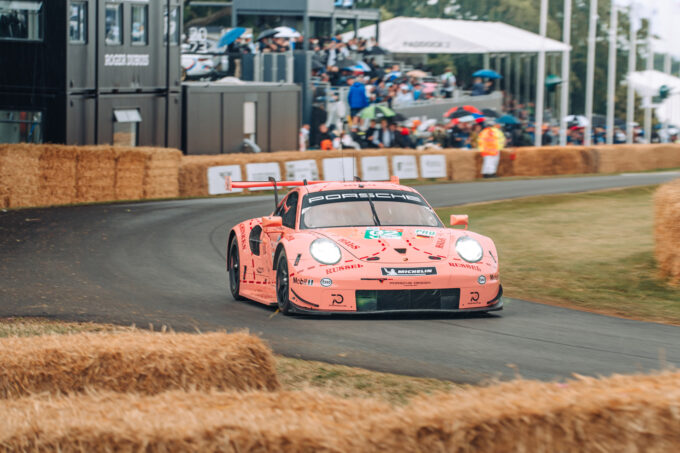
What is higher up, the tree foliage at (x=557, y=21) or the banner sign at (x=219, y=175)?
the tree foliage at (x=557, y=21)

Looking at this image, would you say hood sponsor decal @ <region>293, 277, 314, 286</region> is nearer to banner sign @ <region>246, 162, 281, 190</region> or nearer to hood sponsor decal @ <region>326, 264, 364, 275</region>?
hood sponsor decal @ <region>326, 264, 364, 275</region>

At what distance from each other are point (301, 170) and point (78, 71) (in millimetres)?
6368

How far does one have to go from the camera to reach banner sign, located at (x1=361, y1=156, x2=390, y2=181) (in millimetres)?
29891

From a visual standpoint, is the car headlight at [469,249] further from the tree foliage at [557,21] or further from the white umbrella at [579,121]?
the tree foliage at [557,21]

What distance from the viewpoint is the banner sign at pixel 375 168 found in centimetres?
2989

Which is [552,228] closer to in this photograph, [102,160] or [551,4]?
[102,160]

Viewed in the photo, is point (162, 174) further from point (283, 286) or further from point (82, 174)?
point (283, 286)

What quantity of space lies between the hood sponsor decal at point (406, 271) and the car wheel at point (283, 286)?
94 cm

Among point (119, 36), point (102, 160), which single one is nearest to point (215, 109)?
point (119, 36)

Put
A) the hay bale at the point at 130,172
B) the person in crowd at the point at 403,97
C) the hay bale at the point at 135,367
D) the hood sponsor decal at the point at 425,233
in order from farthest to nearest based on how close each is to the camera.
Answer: the person in crowd at the point at 403,97 → the hay bale at the point at 130,172 → the hood sponsor decal at the point at 425,233 → the hay bale at the point at 135,367

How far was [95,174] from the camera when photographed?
78.6ft

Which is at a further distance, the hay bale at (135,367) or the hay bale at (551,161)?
the hay bale at (551,161)

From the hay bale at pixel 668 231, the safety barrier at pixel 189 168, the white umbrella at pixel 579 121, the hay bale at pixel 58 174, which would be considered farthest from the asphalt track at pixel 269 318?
the white umbrella at pixel 579 121

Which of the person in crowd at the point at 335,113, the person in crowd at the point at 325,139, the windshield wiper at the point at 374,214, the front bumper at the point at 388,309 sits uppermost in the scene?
the person in crowd at the point at 335,113
